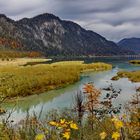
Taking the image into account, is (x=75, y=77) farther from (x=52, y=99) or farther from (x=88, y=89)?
(x=88, y=89)

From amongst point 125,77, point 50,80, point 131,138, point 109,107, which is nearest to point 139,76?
point 125,77

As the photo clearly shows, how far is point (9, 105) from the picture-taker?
116 feet

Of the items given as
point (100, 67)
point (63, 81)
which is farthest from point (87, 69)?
point (63, 81)

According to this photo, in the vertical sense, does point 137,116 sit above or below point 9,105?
above

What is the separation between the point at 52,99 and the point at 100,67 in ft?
185

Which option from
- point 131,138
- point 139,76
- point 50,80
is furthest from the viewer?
point 139,76

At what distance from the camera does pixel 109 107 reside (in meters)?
25.8

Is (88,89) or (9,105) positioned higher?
(88,89)

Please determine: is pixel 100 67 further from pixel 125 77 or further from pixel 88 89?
pixel 88 89

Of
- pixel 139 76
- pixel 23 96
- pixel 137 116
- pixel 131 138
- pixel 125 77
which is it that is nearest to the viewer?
pixel 131 138

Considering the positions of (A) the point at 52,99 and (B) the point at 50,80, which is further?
(B) the point at 50,80

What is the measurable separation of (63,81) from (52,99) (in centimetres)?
1705

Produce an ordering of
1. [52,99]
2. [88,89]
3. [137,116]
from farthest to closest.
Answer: [52,99] → [88,89] → [137,116]

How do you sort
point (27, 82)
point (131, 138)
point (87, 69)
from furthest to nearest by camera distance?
point (87, 69) < point (27, 82) < point (131, 138)
